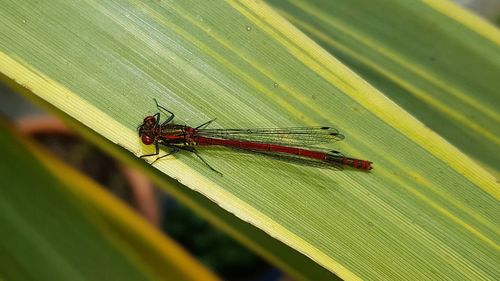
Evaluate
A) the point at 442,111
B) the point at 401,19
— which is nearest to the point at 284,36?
the point at 401,19

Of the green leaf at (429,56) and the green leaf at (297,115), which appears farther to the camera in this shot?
the green leaf at (429,56)

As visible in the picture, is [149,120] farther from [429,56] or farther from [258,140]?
[429,56]

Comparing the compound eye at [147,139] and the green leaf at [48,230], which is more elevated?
the compound eye at [147,139]

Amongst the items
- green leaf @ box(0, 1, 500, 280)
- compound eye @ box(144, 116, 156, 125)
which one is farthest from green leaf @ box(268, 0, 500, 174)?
compound eye @ box(144, 116, 156, 125)

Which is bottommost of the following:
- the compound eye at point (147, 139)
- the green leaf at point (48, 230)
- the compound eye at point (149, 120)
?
the green leaf at point (48, 230)

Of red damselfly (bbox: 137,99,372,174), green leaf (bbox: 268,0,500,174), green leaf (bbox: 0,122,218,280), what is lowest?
green leaf (bbox: 0,122,218,280)

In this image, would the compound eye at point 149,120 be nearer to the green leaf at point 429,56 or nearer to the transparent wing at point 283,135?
the transparent wing at point 283,135

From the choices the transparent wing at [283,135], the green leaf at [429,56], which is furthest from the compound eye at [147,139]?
the green leaf at [429,56]

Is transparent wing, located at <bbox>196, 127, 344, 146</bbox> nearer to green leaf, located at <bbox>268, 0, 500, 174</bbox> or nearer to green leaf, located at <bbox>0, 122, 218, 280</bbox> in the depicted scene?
green leaf, located at <bbox>268, 0, 500, 174</bbox>
